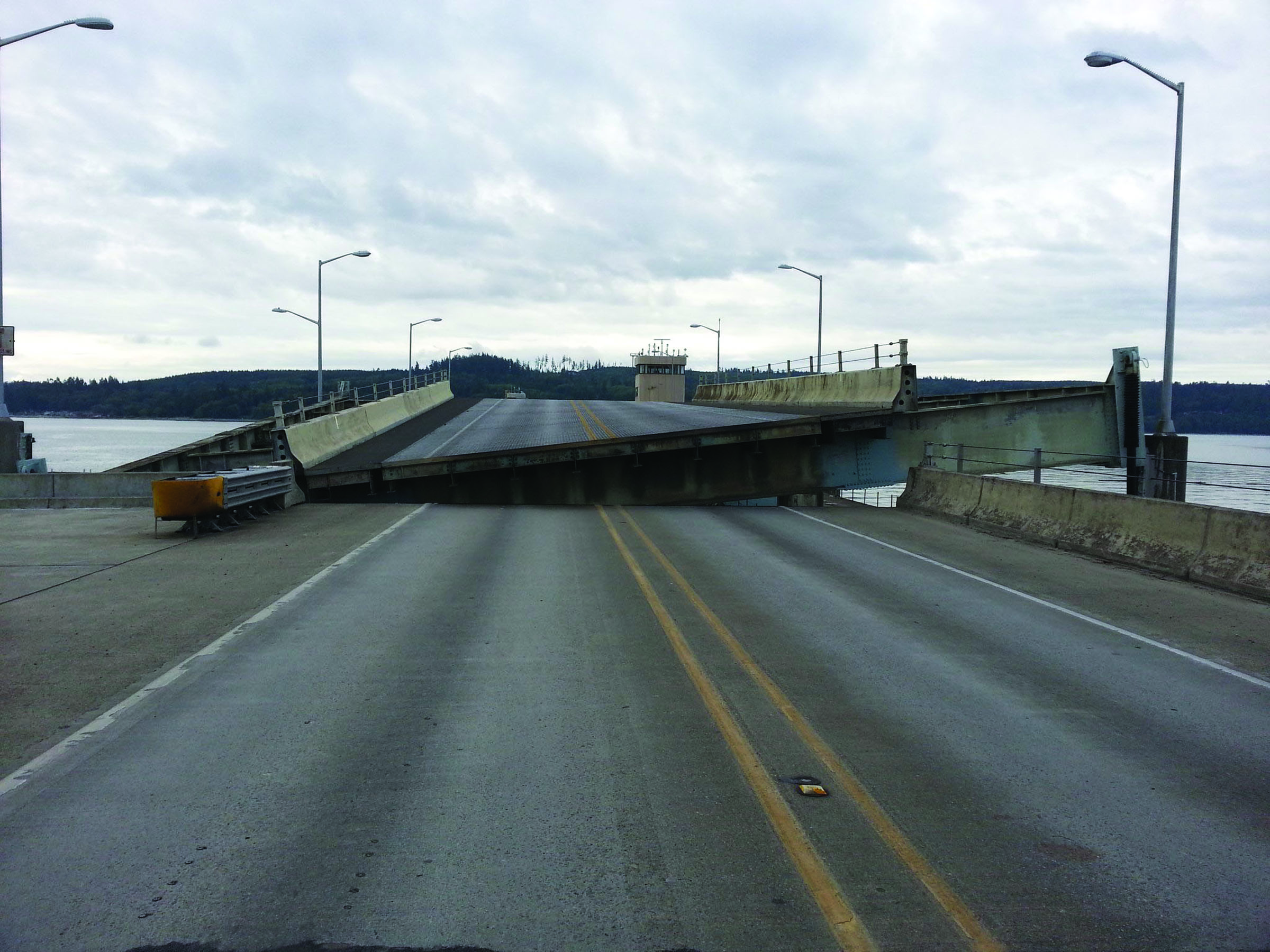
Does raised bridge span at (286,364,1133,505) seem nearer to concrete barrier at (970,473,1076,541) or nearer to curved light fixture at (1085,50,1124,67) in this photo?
concrete barrier at (970,473,1076,541)

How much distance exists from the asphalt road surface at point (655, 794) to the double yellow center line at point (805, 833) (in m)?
0.02

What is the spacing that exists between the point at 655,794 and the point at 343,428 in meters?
25.2

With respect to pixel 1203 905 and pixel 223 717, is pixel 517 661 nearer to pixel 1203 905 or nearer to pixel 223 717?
pixel 223 717

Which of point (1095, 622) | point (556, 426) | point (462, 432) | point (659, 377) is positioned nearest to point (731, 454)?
point (556, 426)

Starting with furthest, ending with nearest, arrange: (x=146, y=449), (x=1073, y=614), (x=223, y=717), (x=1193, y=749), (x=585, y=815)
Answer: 1. (x=146, y=449)
2. (x=1073, y=614)
3. (x=223, y=717)
4. (x=1193, y=749)
5. (x=585, y=815)

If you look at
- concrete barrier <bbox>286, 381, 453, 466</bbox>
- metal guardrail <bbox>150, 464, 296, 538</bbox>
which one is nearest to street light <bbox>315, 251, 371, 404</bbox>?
concrete barrier <bbox>286, 381, 453, 466</bbox>

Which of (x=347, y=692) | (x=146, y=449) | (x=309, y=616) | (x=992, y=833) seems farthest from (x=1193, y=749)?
(x=146, y=449)

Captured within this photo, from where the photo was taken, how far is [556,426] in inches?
1383

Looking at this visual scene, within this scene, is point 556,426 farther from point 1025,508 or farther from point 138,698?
point 138,698

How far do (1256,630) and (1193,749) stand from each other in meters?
4.76

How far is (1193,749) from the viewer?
655 centimetres

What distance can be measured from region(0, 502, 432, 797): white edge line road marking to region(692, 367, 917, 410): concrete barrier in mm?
17014

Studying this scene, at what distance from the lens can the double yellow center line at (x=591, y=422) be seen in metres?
27.6

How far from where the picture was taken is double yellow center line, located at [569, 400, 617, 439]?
27.6 metres
